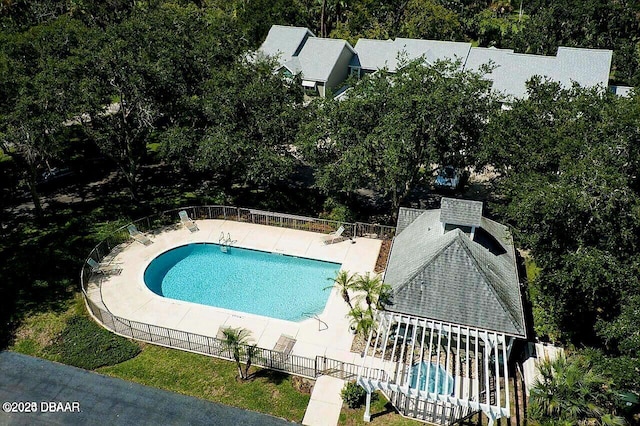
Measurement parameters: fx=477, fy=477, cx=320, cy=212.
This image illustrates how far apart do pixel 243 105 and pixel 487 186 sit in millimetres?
21623

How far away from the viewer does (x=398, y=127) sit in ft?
96.7

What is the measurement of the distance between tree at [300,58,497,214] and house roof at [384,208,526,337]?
19.4ft

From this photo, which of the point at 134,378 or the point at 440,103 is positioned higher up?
the point at 440,103

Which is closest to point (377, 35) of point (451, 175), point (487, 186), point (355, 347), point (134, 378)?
point (487, 186)

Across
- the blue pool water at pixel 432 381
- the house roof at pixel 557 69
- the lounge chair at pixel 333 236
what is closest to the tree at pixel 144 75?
the lounge chair at pixel 333 236

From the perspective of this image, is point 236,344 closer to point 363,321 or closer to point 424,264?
point 363,321

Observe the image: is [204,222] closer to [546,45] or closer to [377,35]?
[377,35]

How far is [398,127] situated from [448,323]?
12565mm

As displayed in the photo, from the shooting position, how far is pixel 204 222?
36.1 metres

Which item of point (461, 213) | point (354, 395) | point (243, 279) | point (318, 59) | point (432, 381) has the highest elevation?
point (318, 59)

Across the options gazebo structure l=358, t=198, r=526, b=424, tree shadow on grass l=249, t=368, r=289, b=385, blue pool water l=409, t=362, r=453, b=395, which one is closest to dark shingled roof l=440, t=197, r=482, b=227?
gazebo structure l=358, t=198, r=526, b=424

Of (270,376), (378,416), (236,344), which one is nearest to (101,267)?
(236,344)

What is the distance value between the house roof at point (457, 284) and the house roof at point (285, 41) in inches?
1569

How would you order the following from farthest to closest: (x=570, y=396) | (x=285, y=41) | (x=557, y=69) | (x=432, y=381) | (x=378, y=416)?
(x=285, y=41), (x=557, y=69), (x=432, y=381), (x=378, y=416), (x=570, y=396)
